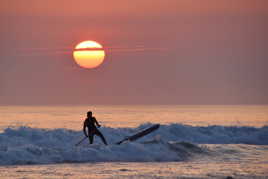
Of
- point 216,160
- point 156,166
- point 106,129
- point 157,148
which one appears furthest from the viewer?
point 106,129

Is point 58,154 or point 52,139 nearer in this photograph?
point 58,154

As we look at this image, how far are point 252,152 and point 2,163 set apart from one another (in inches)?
463

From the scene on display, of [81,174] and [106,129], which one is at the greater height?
[106,129]

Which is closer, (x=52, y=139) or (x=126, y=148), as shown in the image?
(x=126, y=148)

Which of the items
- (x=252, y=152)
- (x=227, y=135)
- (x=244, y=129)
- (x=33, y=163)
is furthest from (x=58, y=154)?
(x=244, y=129)

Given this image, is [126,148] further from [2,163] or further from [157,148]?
[2,163]

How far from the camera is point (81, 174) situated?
2031cm

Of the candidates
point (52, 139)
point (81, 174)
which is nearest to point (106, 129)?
point (52, 139)

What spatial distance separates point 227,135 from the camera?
44.3 m

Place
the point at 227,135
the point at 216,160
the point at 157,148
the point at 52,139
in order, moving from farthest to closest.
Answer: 1. the point at 227,135
2. the point at 52,139
3. the point at 157,148
4. the point at 216,160

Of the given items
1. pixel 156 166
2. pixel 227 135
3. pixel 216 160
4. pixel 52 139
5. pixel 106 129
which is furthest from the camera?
pixel 227 135

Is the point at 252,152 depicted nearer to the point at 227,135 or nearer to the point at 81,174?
the point at 81,174

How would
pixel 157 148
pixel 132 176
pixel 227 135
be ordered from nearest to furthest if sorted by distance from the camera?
pixel 132 176
pixel 157 148
pixel 227 135

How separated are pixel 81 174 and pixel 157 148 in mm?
7265
